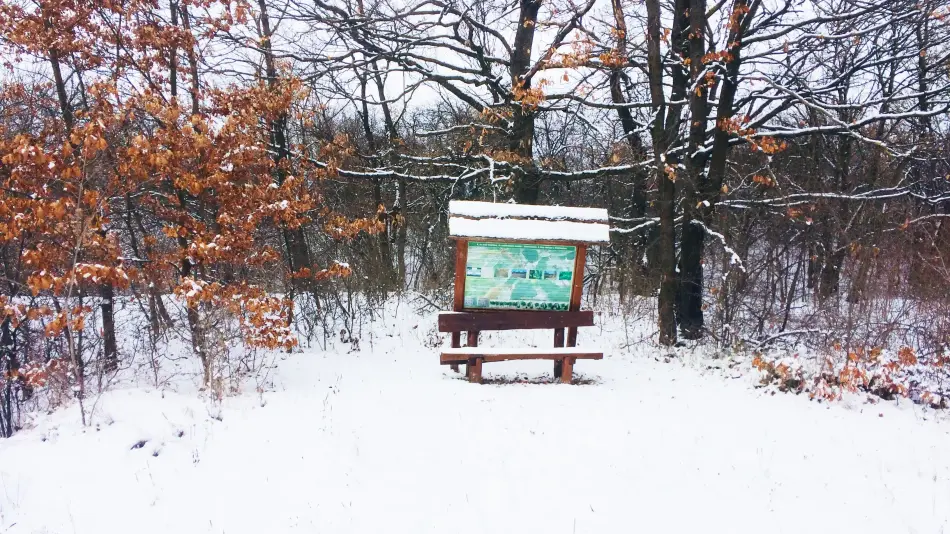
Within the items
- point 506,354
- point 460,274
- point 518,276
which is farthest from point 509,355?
point 460,274

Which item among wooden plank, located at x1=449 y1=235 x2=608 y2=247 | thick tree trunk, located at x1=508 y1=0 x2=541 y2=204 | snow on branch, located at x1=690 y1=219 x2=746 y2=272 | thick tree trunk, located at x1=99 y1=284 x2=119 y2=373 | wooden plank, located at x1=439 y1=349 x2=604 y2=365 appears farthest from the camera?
thick tree trunk, located at x1=508 y1=0 x2=541 y2=204

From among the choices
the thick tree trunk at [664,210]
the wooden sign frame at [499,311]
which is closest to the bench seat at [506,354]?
the wooden sign frame at [499,311]

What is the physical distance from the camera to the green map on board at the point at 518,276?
6.89m

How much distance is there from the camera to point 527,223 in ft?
22.1

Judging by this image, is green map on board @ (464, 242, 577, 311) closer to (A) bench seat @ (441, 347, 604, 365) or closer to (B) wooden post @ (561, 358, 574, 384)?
(A) bench seat @ (441, 347, 604, 365)

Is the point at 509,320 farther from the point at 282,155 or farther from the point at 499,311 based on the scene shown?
the point at 282,155

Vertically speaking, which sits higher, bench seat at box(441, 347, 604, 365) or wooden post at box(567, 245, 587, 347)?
wooden post at box(567, 245, 587, 347)

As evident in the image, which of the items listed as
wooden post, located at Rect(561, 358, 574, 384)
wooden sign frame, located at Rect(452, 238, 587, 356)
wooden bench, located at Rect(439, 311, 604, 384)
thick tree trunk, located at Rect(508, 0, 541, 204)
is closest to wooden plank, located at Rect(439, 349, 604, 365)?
wooden bench, located at Rect(439, 311, 604, 384)

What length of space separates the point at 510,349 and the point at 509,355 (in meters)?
0.13

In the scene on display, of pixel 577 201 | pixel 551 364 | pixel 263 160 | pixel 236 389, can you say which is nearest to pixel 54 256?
pixel 236 389

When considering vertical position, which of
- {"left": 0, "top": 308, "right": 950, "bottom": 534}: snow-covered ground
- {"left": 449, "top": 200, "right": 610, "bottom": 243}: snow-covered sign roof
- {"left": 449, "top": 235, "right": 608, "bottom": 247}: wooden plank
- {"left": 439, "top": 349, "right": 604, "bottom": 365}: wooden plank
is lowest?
{"left": 0, "top": 308, "right": 950, "bottom": 534}: snow-covered ground

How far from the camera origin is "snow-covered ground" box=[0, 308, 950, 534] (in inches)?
141

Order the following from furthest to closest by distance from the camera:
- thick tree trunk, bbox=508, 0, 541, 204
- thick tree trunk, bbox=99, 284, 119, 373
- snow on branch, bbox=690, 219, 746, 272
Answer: thick tree trunk, bbox=508, 0, 541, 204
snow on branch, bbox=690, 219, 746, 272
thick tree trunk, bbox=99, 284, 119, 373

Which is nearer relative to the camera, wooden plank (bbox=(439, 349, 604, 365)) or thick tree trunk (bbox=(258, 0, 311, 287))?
wooden plank (bbox=(439, 349, 604, 365))
